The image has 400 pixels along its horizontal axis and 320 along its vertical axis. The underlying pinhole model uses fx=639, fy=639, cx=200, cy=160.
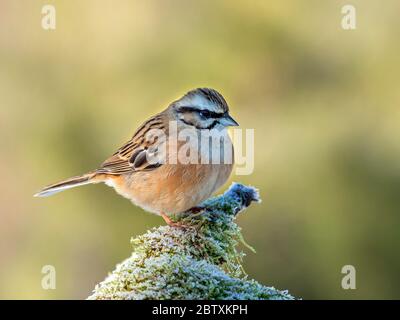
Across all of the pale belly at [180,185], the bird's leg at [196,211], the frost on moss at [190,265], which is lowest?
the frost on moss at [190,265]

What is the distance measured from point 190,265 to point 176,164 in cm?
193

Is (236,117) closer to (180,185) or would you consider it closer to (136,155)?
(136,155)

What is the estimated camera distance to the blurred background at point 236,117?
8227 millimetres

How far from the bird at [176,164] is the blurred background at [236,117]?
99.3 inches

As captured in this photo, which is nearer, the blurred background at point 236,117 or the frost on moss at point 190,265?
the frost on moss at point 190,265

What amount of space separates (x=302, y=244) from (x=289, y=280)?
49 centimetres

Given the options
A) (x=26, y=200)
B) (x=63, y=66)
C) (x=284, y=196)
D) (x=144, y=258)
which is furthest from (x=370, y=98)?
(x=144, y=258)

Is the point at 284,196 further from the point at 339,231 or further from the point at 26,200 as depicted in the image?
A: the point at 26,200

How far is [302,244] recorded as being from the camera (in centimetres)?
820

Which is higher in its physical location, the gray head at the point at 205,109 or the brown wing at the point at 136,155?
the gray head at the point at 205,109

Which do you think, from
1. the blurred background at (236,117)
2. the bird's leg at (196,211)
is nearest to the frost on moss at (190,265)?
the bird's leg at (196,211)

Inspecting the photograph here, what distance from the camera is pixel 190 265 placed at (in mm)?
3336

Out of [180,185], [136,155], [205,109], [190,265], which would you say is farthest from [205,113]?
[190,265]

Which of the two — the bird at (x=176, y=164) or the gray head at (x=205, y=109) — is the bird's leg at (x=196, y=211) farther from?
the gray head at (x=205, y=109)
